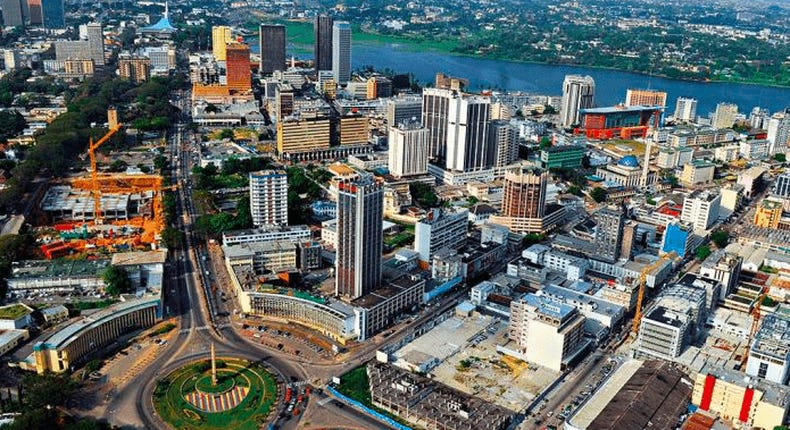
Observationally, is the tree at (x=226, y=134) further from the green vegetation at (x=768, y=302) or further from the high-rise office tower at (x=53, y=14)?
the high-rise office tower at (x=53, y=14)

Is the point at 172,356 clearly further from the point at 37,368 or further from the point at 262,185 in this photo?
the point at 262,185

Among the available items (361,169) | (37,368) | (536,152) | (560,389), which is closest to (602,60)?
(536,152)

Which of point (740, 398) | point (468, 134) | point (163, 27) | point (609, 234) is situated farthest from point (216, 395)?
point (163, 27)

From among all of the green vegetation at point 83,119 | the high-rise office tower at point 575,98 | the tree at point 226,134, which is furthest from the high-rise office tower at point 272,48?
the high-rise office tower at point 575,98

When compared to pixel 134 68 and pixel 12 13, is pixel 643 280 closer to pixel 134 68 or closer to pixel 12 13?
pixel 134 68

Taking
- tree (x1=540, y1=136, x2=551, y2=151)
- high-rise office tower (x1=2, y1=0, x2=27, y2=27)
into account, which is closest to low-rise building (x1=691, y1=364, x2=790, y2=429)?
tree (x1=540, y1=136, x2=551, y2=151)
